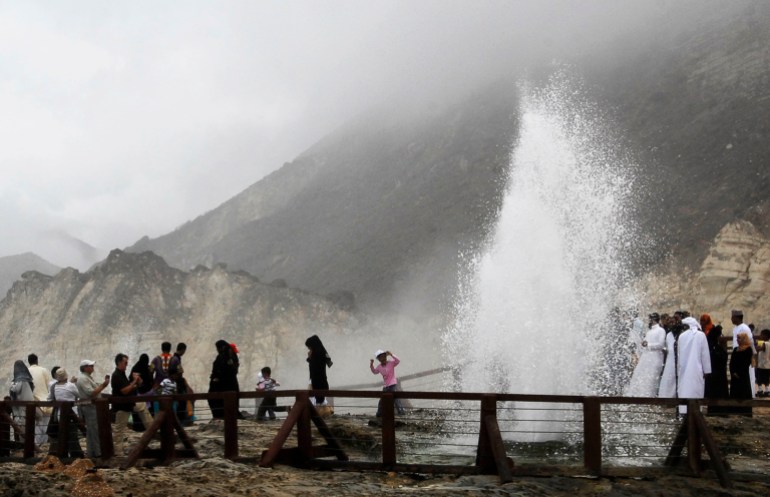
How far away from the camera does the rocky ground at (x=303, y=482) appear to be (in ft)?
29.1

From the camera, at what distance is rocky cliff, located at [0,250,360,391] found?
42.2m

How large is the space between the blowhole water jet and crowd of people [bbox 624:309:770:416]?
148 cm

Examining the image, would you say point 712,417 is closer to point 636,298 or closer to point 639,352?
point 639,352

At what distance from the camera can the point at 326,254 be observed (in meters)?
65.8

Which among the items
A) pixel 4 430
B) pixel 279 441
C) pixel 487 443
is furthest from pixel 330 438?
pixel 4 430

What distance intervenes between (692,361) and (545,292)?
6658 millimetres

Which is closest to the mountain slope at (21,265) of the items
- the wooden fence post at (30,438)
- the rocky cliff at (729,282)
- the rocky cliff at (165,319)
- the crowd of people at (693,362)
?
the rocky cliff at (165,319)

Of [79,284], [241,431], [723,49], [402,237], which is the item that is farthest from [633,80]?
[241,431]

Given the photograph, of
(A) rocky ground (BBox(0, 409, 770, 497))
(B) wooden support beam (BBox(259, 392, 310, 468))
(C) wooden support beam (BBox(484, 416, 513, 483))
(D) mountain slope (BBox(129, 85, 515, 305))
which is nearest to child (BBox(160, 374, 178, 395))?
(A) rocky ground (BBox(0, 409, 770, 497))

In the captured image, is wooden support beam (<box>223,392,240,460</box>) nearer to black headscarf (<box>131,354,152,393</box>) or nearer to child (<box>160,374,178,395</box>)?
black headscarf (<box>131,354,152,393</box>)

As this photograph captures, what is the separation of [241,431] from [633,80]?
169ft

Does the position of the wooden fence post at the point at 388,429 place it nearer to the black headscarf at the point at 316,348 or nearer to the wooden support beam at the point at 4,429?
the black headscarf at the point at 316,348

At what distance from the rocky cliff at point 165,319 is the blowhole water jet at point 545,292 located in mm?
16308

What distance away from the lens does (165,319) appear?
1738 inches
